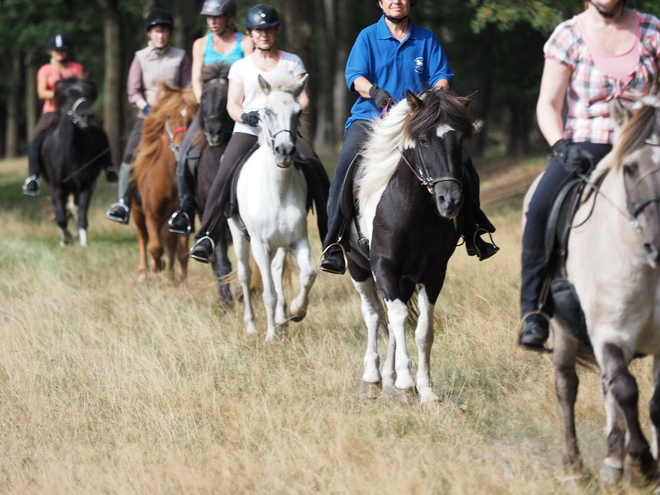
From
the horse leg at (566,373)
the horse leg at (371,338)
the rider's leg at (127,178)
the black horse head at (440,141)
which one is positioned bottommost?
the rider's leg at (127,178)

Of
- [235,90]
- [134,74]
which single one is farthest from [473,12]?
[235,90]

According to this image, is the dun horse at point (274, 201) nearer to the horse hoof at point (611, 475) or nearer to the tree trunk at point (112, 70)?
the horse hoof at point (611, 475)

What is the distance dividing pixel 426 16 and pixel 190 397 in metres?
23.7

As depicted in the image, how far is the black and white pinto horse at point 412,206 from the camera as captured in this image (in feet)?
19.7

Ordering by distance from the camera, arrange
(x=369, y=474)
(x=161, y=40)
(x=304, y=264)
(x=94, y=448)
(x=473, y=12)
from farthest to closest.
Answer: (x=473, y=12) → (x=161, y=40) → (x=304, y=264) → (x=94, y=448) → (x=369, y=474)

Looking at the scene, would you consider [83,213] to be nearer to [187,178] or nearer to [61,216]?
[61,216]

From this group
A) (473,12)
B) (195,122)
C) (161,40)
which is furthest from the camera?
(473,12)

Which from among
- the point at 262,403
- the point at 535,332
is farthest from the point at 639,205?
the point at 262,403

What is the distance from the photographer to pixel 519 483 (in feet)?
15.2

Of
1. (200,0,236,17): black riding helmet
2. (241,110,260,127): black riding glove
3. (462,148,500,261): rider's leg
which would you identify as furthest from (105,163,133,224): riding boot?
(462,148,500,261): rider's leg

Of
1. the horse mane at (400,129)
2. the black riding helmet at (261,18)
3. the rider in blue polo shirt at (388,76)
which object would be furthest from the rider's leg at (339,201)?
the black riding helmet at (261,18)

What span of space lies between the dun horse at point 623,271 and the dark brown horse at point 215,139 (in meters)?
5.28

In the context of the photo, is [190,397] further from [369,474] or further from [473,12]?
[473,12]

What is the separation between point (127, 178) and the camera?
40.9ft
